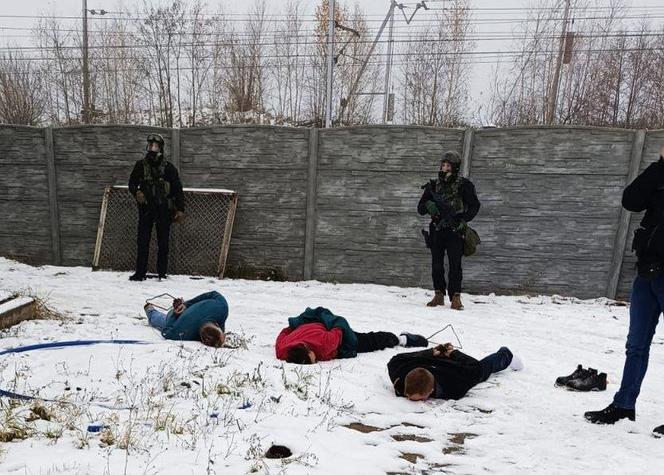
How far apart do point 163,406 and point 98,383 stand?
68 cm

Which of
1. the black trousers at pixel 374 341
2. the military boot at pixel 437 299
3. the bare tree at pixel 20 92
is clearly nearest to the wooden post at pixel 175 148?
the military boot at pixel 437 299

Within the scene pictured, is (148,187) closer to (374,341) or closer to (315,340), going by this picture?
(315,340)

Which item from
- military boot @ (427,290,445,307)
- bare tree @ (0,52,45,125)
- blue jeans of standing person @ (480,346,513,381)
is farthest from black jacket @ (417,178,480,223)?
bare tree @ (0,52,45,125)

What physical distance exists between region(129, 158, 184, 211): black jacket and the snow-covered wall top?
0.67 metres

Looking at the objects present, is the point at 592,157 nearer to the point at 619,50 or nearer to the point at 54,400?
the point at 54,400

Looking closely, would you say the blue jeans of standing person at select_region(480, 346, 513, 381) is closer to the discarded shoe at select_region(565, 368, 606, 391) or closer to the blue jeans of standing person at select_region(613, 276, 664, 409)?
the discarded shoe at select_region(565, 368, 606, 391)

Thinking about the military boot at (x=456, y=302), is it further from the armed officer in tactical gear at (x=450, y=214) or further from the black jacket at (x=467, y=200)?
the black jacket at (x=467, y=200)

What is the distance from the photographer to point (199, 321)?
4.38 meters

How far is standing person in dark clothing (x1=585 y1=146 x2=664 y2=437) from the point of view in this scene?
284 cm

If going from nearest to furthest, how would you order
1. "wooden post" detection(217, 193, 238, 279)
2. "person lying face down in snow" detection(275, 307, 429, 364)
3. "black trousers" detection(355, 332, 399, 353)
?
"person lying face down in snow" detection(275, 307, 429, 364) < "black trousers" detection(355, 332, 399, 353) < "wooden post" detection(217, 193, 238, 279)

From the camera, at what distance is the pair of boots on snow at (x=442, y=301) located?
641cm


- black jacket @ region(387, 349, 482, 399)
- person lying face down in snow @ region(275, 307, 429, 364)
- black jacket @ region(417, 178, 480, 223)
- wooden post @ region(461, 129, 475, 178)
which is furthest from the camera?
wooden post @ region(461, 129, 475, 178)

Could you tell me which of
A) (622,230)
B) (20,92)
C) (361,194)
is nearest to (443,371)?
(361,194)

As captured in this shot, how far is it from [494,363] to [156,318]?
11.3 ft
